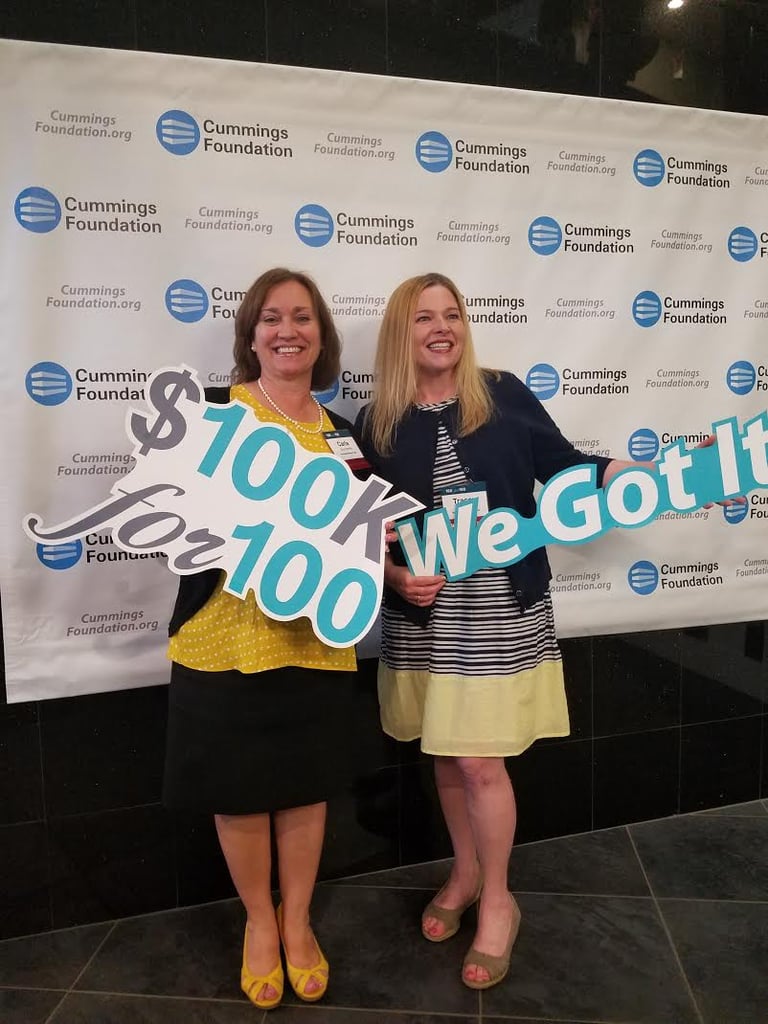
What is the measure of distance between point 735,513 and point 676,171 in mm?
1078

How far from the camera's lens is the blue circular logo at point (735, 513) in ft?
8.31

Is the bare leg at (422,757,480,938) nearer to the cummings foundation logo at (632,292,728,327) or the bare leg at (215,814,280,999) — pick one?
the bare leg at (215,814,280,999)

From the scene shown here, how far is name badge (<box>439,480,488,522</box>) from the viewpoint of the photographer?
180 cm

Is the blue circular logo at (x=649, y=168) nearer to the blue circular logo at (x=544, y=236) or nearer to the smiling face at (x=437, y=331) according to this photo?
the blue circular logo at (x=544, y=236)

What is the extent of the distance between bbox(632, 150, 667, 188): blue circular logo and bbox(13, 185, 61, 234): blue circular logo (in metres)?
1.63

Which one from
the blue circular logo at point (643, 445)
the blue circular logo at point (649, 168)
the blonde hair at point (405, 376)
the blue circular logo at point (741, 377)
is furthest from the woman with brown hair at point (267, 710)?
the blue circular logo at point (741, 377)

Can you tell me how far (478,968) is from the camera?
6.13 ft

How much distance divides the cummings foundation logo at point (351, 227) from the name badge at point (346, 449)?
63 centimetres

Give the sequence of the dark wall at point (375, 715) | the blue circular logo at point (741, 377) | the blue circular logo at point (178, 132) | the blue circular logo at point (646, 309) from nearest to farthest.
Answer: the blue circular logo at point (178, 132) → the dark wall at point (375, 715) → the blue circular logo at point (646, 309) → the blue circular logo at point (741, 377)

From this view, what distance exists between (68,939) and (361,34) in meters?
2.56

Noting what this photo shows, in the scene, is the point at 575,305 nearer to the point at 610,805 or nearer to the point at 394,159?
the point at 394,159

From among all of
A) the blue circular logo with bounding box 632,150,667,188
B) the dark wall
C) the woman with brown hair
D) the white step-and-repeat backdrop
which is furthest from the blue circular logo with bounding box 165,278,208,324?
the blue circular logo with bounding box 632,150,667,188

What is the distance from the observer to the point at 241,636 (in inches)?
67.5

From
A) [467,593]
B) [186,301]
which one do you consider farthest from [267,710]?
[186,301]
